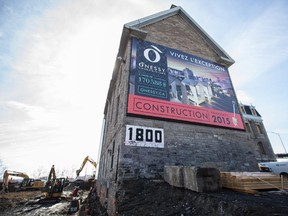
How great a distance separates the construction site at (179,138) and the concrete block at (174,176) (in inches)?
1.0

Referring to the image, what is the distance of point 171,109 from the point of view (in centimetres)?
711

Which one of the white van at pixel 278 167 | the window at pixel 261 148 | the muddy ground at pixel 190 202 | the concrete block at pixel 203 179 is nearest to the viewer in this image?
the muddy ground at pixel 190 202

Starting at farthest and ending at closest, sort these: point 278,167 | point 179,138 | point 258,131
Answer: point 258,131 < point 278,167 < point 179,138

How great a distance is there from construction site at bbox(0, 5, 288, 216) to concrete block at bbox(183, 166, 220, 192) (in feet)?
0.07

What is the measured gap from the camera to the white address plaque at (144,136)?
19.0 ft

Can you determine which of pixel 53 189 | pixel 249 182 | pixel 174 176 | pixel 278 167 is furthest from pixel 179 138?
pixel 53 189

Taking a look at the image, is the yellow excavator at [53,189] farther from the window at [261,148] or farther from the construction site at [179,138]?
the window at [261,148]

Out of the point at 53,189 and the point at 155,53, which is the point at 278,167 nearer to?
the point at 155,53

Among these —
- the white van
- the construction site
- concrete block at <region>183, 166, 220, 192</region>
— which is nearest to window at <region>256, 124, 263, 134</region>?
the white van

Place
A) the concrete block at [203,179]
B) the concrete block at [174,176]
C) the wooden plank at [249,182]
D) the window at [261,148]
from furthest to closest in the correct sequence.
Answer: the window at [261,148], the concrete block at [174,176], the wooden plank at [249,182], the concrete block at [203,179]

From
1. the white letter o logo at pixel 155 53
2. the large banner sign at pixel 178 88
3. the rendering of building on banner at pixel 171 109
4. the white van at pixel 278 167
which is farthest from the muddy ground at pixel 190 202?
the white van at pixel 278 167

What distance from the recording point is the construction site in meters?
3.32

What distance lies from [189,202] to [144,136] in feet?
10.2

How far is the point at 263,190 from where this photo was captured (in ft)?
11.9
